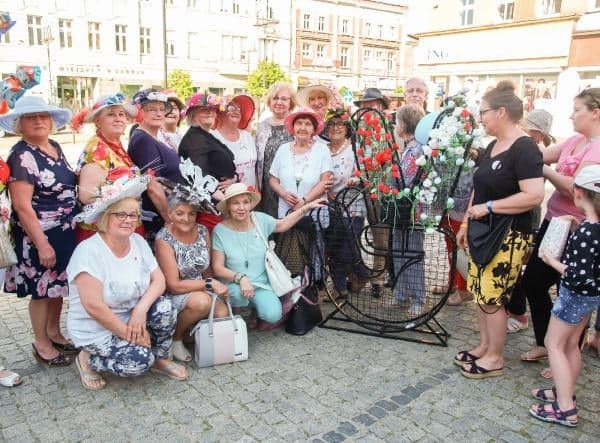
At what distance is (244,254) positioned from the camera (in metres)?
3.79

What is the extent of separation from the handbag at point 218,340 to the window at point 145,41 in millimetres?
33993

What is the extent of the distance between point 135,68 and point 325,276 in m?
32.9

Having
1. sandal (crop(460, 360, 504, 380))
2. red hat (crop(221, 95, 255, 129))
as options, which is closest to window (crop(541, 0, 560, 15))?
red hat (crop(221, 95, 255, 129))

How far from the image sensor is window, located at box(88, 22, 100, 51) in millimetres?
31516

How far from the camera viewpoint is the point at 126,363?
304 centimetres

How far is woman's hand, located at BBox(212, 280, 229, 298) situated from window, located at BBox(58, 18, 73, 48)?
107 ft

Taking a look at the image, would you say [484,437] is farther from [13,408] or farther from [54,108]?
[54,108]

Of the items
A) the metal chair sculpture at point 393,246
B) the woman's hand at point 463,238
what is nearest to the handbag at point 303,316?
the metal chair sculpture at point 393,246

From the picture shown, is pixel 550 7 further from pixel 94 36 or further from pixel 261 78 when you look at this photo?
pixel 94 36

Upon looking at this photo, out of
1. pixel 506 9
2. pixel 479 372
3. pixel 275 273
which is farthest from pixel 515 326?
pixel 506 9

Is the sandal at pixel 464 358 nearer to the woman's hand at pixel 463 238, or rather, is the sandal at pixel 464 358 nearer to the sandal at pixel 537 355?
the sandal at pixel 537 355

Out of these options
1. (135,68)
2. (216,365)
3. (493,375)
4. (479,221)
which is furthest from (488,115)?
(135,68)

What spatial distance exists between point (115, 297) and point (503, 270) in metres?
2.49

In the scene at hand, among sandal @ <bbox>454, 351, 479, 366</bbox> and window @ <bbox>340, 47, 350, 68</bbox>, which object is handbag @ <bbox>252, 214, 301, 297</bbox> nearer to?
sandal @ <bbox>454, 351, 479, 366</bbox>
